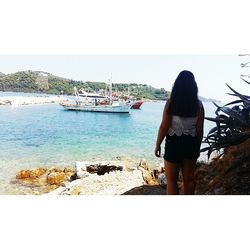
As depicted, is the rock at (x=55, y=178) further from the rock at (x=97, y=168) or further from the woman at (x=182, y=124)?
the woman at (x=182, y=124)

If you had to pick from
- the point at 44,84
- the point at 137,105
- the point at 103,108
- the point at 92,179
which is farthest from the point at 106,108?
the point at 92,179

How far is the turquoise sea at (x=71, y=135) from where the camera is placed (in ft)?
43.2

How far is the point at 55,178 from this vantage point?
8.65 meters

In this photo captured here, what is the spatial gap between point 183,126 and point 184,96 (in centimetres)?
17

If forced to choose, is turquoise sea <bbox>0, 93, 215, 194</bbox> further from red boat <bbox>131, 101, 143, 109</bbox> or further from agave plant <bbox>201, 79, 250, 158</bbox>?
agave plant <bbox>201, 79, 250, 158</bbox>

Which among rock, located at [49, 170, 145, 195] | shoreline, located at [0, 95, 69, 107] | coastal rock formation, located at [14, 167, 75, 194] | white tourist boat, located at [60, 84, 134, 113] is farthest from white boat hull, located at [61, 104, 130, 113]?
rock, located at [49, 170, 145, 195]

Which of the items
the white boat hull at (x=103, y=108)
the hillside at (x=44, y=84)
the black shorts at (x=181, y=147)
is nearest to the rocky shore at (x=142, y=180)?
the black shorts at (x=181, y=147)

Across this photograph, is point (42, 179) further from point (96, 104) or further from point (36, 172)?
point (96, 104)

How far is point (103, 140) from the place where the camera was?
1606 cm

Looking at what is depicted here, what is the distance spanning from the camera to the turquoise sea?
13.2m
